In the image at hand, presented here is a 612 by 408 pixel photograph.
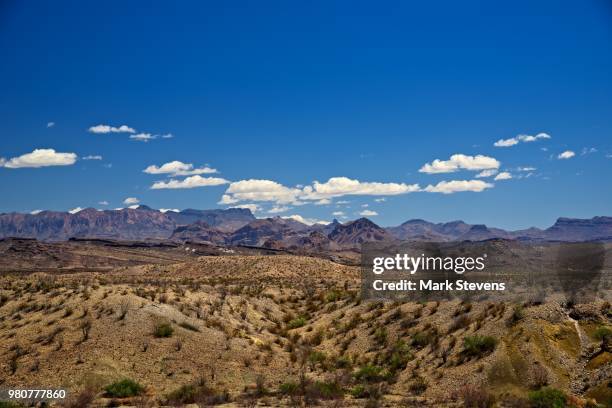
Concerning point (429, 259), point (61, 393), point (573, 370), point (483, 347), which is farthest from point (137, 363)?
point (429, 259)

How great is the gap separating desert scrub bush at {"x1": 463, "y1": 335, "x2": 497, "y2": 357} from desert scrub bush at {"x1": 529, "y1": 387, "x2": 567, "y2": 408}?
445 cm

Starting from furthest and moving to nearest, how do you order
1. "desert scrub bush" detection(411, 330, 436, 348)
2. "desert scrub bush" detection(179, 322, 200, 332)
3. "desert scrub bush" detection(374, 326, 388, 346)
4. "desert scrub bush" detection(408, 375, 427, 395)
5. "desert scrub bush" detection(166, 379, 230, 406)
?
"desert scrub bush" detection(374, 326, 388, 346) < "desert scrub bush" detection(179, 322, 200, 332) < "desert scrub bush" detection(411, 330, 436, 348) < "desert scrub bush" detection(408, 375, 427, 395) < "desert scrub bush" detection(166, 379, 230, 406)

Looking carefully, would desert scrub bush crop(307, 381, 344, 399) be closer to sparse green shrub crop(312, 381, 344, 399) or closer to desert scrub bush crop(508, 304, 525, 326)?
sparse green shrub crop(312, 381, 344, 399)

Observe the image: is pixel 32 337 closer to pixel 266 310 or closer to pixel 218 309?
pixel 218 309

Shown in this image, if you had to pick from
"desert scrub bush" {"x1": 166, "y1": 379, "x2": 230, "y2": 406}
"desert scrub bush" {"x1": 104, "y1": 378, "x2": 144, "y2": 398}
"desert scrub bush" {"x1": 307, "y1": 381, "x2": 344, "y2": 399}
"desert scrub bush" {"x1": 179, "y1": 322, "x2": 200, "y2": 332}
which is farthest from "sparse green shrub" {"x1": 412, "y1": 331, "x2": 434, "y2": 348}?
Answer: "desert scrub bush" {"x1": 104, "y1": 378, "x2": 144, "y2": 398}

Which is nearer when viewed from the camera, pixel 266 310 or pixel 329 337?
pixel 329 337

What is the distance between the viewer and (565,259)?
39.6 meters

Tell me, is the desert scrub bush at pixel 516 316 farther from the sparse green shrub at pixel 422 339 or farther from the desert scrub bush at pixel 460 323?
the sparse green shrub at pixel 422 339

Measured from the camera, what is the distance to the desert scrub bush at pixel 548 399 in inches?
635

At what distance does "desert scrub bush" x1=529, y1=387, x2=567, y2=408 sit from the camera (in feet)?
53.0

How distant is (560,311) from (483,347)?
14.4 feet

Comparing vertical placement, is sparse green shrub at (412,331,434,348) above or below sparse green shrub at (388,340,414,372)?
above

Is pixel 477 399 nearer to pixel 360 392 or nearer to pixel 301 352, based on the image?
pixel 360 392

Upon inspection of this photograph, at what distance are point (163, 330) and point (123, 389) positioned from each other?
5.97 meters
